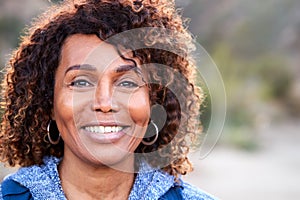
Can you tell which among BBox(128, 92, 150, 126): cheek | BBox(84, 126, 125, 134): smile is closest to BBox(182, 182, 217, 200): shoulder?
BBox(128, 92, 150, 126): cheek

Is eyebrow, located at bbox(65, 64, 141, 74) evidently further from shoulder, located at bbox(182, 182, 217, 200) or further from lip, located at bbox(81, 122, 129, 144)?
shoulder, located at bbox(182, 182, 217, 200)

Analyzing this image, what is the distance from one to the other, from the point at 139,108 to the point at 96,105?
6.4 inches

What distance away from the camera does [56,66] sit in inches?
114

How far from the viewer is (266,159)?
12.3m

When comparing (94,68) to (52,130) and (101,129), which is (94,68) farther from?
(52,130)

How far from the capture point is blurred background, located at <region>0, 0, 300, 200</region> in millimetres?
10305

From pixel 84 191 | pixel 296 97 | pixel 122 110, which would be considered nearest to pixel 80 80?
pixel 122 110

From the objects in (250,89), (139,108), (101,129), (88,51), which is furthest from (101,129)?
(250,89)

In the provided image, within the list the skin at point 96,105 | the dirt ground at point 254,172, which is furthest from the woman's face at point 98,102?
the dirt ground at point 254,172

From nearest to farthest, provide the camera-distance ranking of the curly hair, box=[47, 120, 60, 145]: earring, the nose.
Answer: the nose → the curly hair → box=[47, 120, 60, 145]: earring

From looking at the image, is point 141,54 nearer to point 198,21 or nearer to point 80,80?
point 80,80

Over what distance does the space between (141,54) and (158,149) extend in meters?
0.42

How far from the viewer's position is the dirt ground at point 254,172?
380 inches

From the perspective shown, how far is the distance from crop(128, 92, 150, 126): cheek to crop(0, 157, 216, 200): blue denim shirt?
0.91 feet
